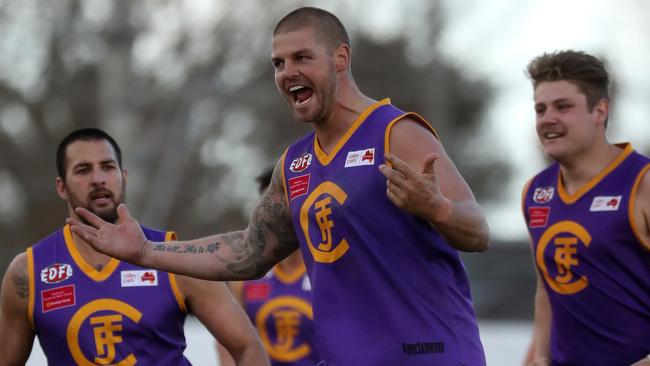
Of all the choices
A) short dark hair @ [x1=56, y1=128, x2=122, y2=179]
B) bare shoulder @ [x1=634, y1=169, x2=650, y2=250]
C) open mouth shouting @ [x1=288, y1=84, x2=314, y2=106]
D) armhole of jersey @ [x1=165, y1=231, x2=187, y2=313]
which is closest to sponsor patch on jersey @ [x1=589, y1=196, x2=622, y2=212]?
bare shoulder @ [x1=634, y1=169, x2=650, y2=250]

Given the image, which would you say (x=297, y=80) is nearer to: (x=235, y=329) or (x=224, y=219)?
(x=235, y=329)

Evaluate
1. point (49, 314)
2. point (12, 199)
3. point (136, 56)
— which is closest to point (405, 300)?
point (49, 314)

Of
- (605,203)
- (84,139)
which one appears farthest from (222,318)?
(605,203)

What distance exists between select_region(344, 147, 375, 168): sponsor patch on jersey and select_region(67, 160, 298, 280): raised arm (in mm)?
596

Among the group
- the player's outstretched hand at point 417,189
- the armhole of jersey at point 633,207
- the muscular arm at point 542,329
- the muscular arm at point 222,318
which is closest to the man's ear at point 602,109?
the armhole of jersey at point 633,207

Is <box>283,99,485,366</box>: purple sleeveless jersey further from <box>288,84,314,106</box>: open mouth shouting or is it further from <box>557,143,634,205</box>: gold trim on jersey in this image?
<box>557,143,634,205</box>: gold trim on jersey

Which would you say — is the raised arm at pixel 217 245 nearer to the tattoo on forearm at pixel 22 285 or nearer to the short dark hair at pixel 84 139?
the tattoo on forearm at pixel 22 285

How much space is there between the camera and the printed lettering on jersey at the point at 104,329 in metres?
6.82

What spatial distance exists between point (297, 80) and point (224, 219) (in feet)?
87.1

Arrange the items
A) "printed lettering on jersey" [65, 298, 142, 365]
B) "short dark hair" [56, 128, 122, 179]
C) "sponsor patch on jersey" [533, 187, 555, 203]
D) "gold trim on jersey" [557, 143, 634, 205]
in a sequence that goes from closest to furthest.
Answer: "printed lettering on jersey" [65, 298, 142, 365], "gold trim on jersey" [557, 143, 634, 205], "short dark hair" [56, 128, 122, 179], "sponsor patch on jersey" [533, 187, 555, 203]

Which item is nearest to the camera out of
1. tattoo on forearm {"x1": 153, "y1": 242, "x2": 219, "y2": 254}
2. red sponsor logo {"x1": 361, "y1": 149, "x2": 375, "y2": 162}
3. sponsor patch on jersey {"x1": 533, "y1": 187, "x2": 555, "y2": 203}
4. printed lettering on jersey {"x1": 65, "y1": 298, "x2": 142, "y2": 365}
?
red sponsor logo {"x1": 361, "y1": 149, "x2": 375, "y2": 162}

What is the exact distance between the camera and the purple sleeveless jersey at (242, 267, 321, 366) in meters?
9.12

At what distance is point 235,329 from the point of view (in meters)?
6.94

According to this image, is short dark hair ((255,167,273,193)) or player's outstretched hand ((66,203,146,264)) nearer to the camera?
player's outstretched hand ((66,203,146,264))
